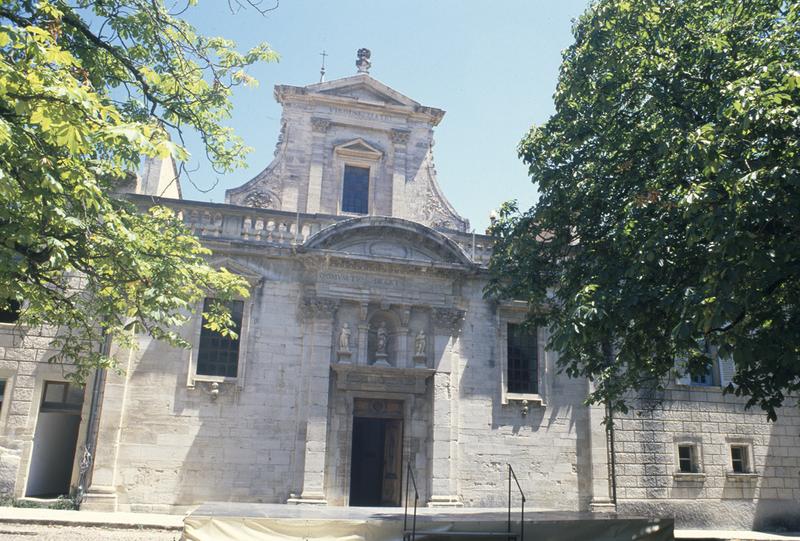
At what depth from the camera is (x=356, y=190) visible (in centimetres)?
2111

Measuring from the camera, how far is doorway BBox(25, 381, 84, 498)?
16656 mm

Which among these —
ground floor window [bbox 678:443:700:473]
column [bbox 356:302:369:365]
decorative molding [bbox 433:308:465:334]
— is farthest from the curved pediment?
ground floor window [bbox 678:443:700:473]

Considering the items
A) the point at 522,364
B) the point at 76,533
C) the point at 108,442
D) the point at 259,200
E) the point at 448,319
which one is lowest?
the point at 76,533

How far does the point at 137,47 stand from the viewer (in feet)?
35.2

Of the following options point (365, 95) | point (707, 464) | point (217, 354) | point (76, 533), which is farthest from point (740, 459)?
point (76, 533)

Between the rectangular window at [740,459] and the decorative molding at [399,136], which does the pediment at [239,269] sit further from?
the rectangular window at [740,459]

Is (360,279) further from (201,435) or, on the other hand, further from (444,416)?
(201,435)

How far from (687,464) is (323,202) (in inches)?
519

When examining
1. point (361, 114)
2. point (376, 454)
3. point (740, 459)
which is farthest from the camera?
point (361, 114)

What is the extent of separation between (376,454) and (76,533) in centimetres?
813

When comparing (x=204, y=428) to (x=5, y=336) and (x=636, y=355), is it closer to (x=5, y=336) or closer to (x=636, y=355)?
(x=5, y=336)

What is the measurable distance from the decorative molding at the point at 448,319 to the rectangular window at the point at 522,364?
1838 millimetres

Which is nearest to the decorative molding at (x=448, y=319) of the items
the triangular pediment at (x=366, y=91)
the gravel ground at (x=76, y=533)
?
the triangular pediment at (x=366, y=91)

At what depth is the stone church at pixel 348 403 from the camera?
16.3 metres
